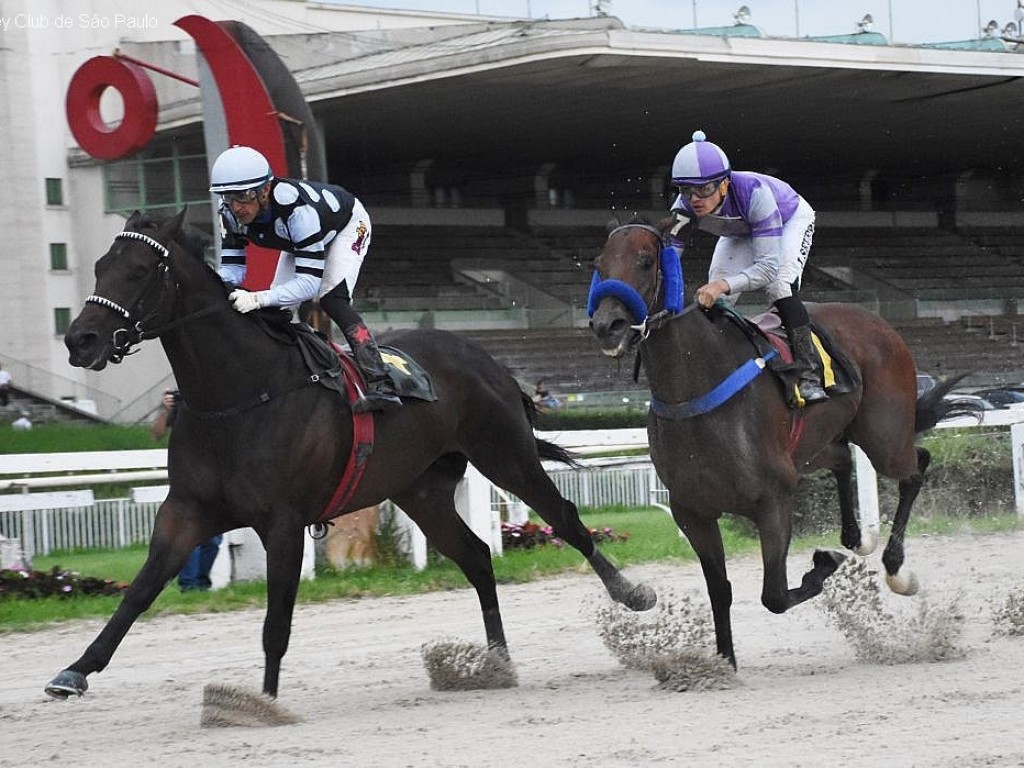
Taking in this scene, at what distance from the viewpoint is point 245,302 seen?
18.5 ft

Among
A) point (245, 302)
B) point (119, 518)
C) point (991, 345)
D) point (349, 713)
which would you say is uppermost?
point (245, 302)

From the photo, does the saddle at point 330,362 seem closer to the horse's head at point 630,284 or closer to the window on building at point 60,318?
the horse's head at point 630,284

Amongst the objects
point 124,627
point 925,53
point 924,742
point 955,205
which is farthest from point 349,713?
point 955,205

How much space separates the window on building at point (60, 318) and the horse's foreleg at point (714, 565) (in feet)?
72.1

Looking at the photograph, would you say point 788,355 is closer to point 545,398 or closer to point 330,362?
point 330,362

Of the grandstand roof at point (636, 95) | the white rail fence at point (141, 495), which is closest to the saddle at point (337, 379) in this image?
the white rail fence at point (141, 495)

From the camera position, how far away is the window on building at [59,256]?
26.6 meters

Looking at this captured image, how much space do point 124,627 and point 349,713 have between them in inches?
32.8

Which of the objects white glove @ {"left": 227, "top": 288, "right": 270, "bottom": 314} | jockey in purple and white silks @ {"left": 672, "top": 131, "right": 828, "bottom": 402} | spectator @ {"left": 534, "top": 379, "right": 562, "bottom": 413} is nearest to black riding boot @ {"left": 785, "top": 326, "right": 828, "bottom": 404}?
jockey in purple and white silks @ {"left": 672, "top": 131, "right": 828, "bottom": 402}

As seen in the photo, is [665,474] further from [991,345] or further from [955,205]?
[955,205]

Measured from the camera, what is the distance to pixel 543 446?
711 centimetres

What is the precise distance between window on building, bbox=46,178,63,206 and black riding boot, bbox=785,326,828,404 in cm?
2203

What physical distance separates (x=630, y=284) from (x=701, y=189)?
0.69m

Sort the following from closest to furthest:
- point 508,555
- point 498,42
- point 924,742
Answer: point 924,742 → point 508,555 → point 498,42
